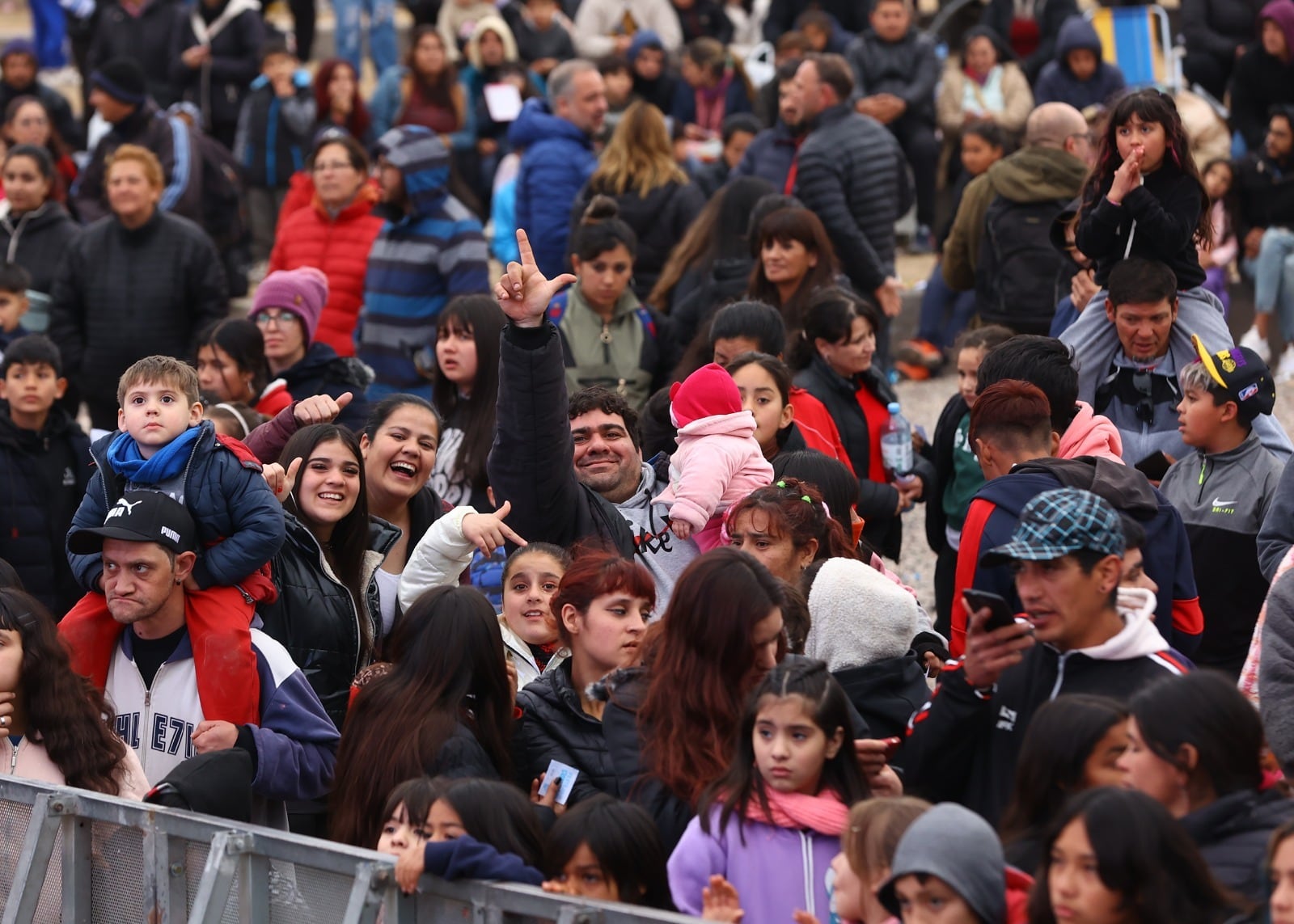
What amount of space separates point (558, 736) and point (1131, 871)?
1.79 metres

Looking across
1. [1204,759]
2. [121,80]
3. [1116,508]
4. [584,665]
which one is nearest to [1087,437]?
[1116,508]

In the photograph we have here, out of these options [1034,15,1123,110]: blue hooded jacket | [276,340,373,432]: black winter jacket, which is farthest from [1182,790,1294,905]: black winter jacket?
[1034,15,1123,110]: blue hooded jacket

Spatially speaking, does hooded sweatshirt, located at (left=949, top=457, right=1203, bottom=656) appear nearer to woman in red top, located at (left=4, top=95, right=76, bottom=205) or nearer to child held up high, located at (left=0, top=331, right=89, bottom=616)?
child held up high, located at (left=0, top=331, right=89, bottom=616)

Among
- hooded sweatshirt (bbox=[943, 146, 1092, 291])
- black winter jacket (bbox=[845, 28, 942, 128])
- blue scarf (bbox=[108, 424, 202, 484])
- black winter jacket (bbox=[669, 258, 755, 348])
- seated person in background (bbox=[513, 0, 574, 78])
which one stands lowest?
black winter jacket (bbox=[669, 258, 755, 348])

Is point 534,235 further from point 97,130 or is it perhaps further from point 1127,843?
point 1127,843

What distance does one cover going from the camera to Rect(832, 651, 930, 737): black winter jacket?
14.9ft

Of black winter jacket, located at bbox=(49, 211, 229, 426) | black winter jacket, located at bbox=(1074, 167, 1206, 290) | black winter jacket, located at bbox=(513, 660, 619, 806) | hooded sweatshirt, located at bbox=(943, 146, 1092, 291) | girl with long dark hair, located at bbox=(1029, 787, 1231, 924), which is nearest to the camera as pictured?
girl with long dark hair, located at bbox=(1029, 787, 1231, 924)

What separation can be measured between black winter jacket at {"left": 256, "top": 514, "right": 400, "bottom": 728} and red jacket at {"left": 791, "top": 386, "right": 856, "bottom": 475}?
6.30 ft

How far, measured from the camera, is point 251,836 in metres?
4.06

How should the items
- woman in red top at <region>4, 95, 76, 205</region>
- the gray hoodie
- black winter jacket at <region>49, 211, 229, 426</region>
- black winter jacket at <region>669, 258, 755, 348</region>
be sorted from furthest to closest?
woman in red top at <region>4, 95, 76, 205</region> → black winter jacket at <region>49, 211, 229, 426</region> → black winter jacket at <region>669, 258, 755, 348</region> → the gray hoodie

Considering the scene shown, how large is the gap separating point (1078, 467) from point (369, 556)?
205 centimetres

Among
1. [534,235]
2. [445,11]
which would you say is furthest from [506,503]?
[445,11]

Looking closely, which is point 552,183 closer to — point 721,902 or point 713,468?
point 713,468

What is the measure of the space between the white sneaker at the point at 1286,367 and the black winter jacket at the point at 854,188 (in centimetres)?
356
